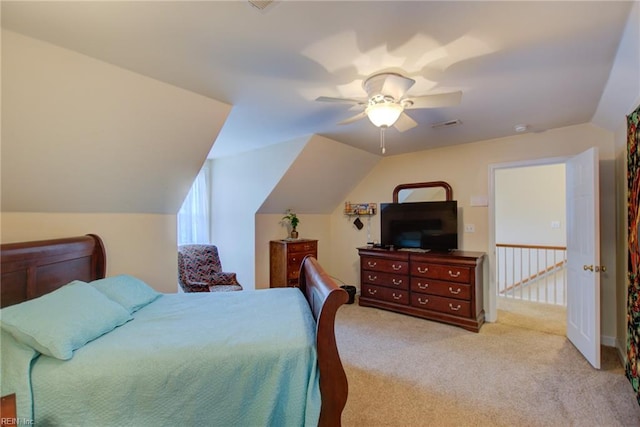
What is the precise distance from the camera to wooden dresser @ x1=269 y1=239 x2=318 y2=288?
4391 mm

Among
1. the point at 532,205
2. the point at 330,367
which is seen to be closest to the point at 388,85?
the point at 330,367

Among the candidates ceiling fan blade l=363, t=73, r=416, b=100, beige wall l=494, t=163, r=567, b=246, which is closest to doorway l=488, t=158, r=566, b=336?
beige wall l=494, t=163, r=567, b=246

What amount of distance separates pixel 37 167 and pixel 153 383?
184 cm

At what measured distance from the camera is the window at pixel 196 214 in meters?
4.83

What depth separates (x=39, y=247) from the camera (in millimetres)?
1979

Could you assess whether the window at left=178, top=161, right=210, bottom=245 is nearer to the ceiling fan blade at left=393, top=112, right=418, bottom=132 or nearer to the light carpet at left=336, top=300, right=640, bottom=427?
the light carpet at left=336, top=300, right=640, bottom=427

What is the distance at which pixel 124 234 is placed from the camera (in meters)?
2.83

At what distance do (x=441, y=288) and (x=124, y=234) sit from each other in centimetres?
379

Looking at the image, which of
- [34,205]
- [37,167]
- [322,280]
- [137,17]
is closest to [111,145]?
[37,167]

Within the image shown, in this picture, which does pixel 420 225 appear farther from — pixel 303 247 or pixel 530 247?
pixel 530 247

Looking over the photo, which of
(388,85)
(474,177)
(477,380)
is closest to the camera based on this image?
(388,85)

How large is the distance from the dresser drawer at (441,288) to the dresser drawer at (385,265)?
204mm

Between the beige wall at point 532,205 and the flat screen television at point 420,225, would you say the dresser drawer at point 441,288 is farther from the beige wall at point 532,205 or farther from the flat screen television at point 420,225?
the beige wall at point 532,205

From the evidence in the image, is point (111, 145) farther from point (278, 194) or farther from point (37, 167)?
point (278, 194)
